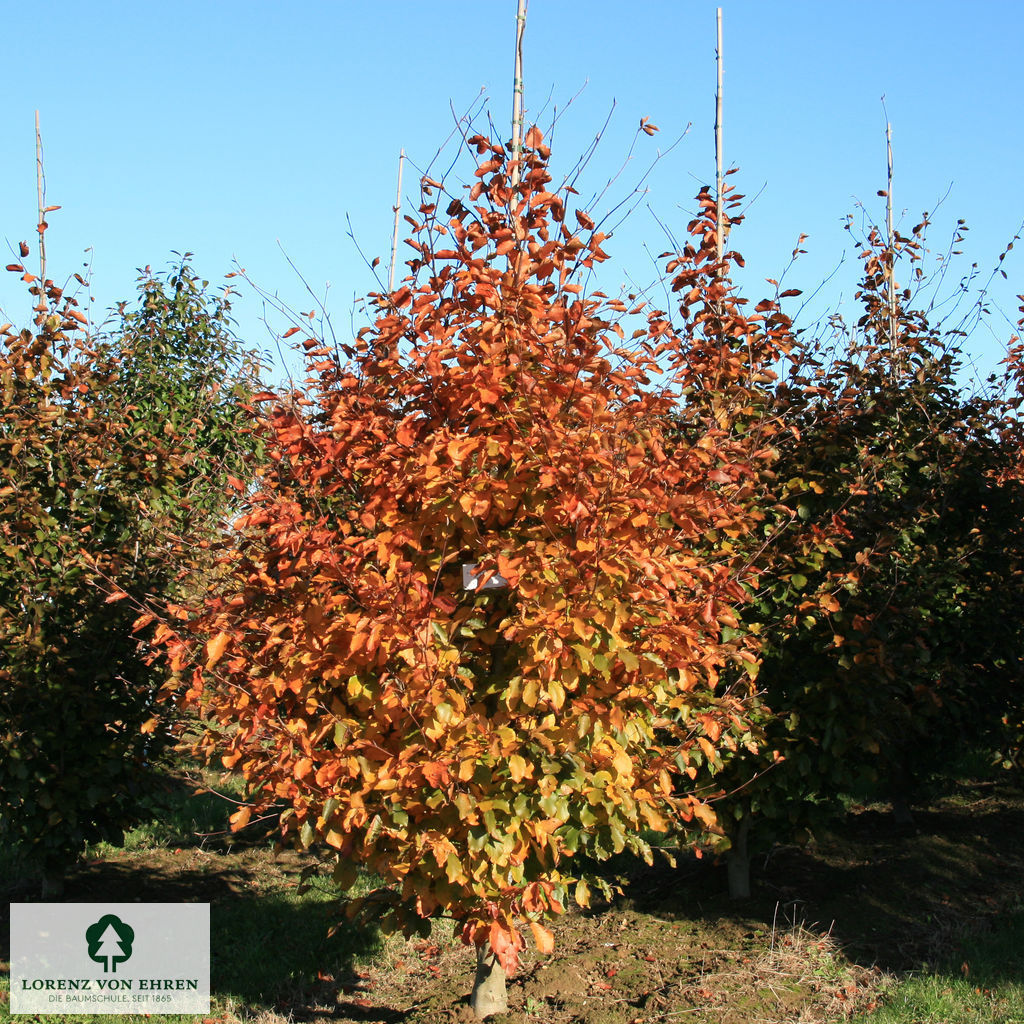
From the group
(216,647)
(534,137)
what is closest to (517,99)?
(534,137)

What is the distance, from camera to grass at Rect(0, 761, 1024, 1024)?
12.7 feet

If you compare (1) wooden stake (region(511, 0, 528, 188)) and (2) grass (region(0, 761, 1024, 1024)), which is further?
(2) grass (region(0, 761, 1024, 1024))

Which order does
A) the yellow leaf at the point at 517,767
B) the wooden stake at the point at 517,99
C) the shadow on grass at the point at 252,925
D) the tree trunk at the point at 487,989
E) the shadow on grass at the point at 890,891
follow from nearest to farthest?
the yellow leaf at the point at 517,767, the wooden stake at the point at 517,99, the tree trunk at the point at 487,989, the shadow on grass at the point at 890,891, the shadow on grass at the point at 252,925

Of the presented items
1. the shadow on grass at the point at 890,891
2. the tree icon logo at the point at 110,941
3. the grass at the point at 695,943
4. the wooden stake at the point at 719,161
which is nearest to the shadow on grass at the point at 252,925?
the grass at the point at 695,943

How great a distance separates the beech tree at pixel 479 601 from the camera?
291 centimetres

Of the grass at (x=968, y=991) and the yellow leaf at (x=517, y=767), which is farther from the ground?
the yellow leaf at (x=517, y=767)

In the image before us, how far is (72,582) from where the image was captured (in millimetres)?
4953

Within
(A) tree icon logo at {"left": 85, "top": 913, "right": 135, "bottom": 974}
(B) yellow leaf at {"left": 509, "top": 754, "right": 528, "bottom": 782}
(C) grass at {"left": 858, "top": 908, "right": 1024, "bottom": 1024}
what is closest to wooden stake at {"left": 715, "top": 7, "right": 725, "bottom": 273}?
(B) yellow leaf at {"left": 509, "top": 754, "right": 528, "bottom": 782}

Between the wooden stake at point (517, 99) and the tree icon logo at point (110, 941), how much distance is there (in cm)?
405

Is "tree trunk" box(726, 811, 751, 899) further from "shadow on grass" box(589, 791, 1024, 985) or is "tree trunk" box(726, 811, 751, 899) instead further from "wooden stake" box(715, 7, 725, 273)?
"wooden stake" box(715, 7, 725, 273)

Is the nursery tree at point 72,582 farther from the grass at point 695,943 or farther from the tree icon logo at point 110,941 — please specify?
the grass at point 695,943

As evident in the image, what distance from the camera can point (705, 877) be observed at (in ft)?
18.4

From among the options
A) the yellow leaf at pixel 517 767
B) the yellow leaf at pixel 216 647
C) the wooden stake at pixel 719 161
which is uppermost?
the wooden stake at pixel 719 161

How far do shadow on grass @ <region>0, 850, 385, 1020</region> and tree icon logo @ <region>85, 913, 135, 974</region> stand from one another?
0.44 metres
